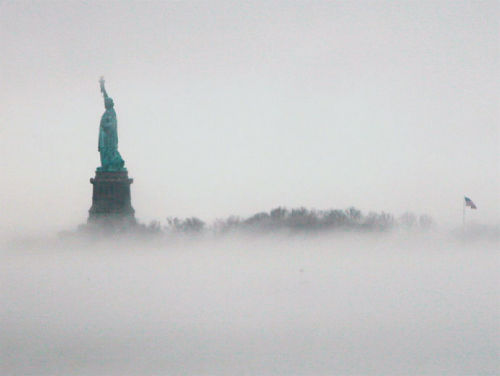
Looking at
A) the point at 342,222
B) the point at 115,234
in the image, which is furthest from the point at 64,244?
the point at 342,222

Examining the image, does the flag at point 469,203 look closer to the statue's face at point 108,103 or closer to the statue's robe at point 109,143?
the statue's robe at point 109,143

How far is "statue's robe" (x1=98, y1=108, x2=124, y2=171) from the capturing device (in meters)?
33.7

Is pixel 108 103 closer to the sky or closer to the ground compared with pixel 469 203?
closer to the sky

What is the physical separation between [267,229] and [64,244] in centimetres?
800

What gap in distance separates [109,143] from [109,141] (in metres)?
0.07

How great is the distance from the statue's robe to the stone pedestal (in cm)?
35

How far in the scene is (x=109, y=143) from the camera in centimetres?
3378

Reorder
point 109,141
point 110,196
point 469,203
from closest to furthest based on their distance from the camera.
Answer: point 469,203
point 110,196
point 109,141

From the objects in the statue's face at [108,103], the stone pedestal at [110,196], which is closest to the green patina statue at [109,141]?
the statue's face at [108,103]

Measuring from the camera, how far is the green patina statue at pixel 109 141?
3366 cm

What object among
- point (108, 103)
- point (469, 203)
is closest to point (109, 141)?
point (108, 103)

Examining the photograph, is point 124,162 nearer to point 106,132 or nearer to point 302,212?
point 106,132

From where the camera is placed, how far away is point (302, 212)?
36.8 m

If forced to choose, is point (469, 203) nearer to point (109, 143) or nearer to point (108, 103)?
point (109, 143)
